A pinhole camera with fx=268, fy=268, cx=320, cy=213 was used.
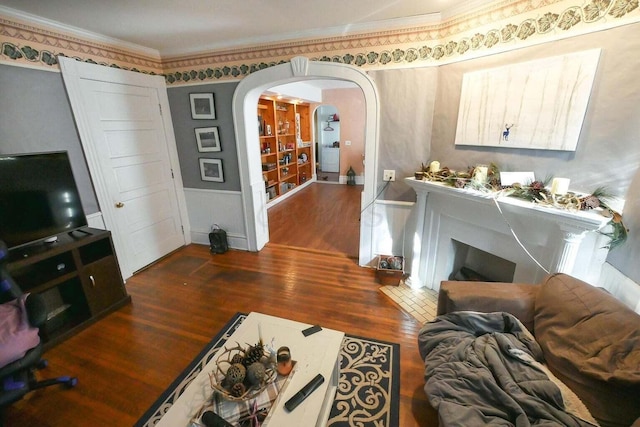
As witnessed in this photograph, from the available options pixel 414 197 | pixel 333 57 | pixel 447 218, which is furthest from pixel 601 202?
pixel 333 57

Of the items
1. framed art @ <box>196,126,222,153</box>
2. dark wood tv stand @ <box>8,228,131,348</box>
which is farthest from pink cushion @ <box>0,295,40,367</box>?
framed art @ <box>196,126,222,153</box>

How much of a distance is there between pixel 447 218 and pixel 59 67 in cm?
369

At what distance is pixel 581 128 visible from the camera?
1595 millimetres

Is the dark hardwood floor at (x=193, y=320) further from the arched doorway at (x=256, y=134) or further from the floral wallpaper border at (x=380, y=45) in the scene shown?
the floral wallpaper border at (x=380, y=45)

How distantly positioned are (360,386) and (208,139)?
10.2 feet

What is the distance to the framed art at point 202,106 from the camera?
3.21 metres

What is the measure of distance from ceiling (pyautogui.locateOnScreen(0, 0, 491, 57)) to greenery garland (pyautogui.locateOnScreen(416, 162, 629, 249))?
1267mm

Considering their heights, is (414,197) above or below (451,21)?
below

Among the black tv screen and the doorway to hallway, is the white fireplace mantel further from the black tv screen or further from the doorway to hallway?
the black tv screen

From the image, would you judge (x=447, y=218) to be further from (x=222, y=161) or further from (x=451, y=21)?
(x=222, y=161)

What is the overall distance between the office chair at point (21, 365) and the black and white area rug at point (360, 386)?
63 cm

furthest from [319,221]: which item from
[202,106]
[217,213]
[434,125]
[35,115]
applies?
[35,115]

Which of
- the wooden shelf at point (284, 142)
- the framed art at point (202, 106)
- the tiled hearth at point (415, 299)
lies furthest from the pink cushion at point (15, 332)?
the wooden shelf at point (284, 142)

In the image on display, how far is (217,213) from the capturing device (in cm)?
369
